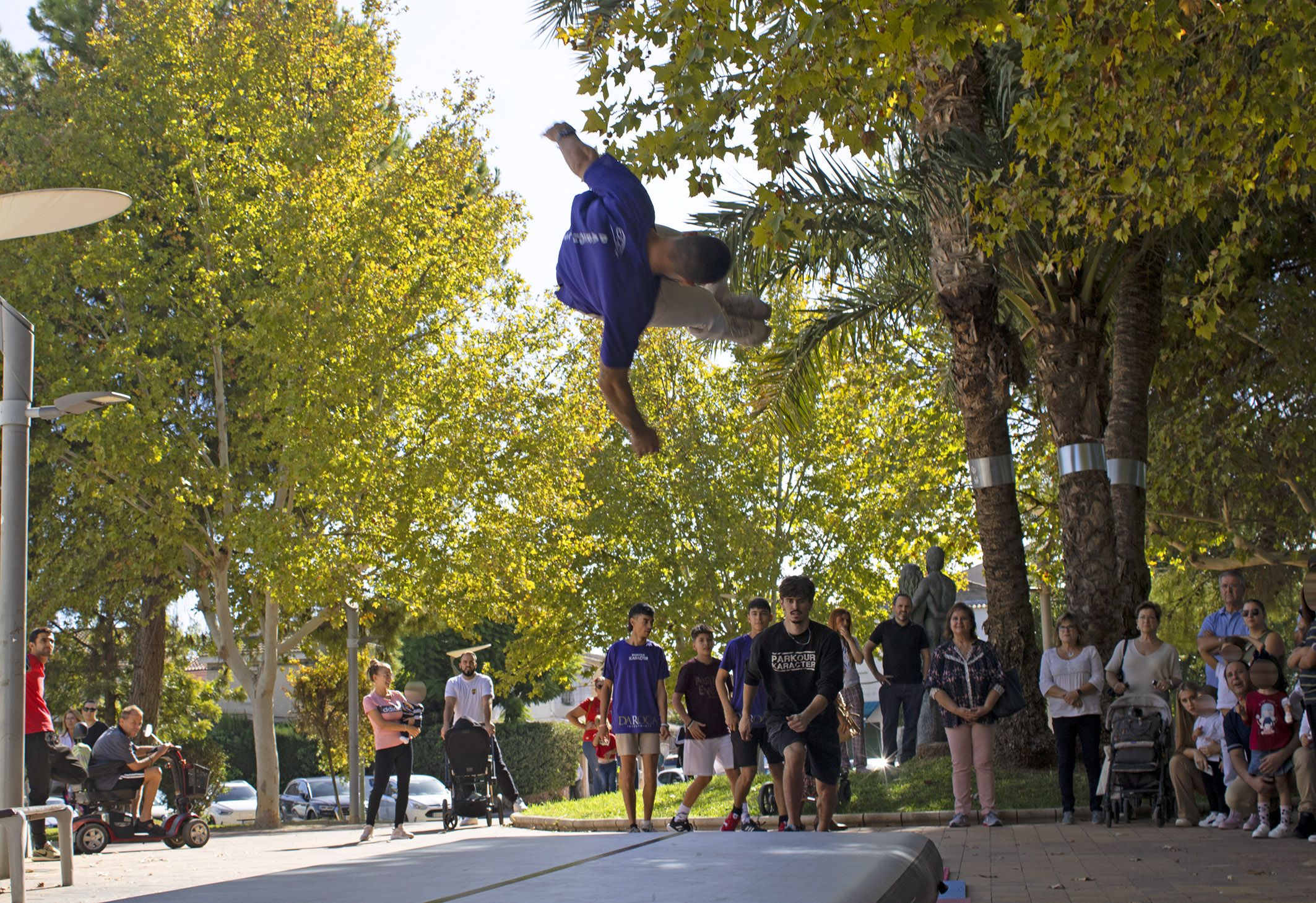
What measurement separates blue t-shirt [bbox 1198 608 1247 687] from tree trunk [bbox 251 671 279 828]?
1628 cm

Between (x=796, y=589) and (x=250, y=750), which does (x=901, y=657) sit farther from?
(x=250, y=750)

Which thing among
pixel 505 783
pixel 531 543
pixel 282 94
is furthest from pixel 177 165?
pixel 505 783

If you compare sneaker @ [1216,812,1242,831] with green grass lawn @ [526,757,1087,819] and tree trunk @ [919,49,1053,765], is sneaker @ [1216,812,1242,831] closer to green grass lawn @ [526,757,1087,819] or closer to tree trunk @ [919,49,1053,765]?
green grass lawn @ [526,757,1087,819]

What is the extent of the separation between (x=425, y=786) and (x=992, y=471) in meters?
25.1

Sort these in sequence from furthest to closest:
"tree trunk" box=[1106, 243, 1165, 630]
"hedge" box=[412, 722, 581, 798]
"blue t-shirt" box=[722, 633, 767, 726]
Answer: "hedge" box=[412, 722, 581, 798] → "tree trunk" box=[1106, 243, 1165, 630] → "blue t-shirt" box=[722, 633, 767, 726]

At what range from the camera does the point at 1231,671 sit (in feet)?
32.0

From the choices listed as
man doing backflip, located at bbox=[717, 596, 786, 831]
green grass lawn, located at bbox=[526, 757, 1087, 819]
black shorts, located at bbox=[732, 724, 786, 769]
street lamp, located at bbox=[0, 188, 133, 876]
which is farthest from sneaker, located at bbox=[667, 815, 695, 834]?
street lamp, located at bbox=[0, 188, 133, 876]

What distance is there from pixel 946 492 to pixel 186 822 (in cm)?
1428

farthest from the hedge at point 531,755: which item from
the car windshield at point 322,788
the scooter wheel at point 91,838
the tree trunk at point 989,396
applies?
the tree trunk at point 989,396

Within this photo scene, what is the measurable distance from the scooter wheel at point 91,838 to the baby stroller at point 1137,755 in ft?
31.3

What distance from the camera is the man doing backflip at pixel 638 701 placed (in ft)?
36.9

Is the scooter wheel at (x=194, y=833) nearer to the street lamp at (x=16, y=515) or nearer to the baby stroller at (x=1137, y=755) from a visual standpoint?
the street lamp at (x=16, y=515)

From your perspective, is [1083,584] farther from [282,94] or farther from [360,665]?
[360,665]

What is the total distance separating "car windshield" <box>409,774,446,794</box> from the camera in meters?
34.0
